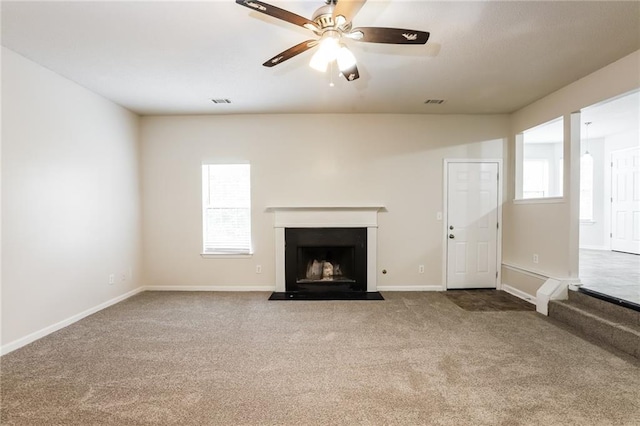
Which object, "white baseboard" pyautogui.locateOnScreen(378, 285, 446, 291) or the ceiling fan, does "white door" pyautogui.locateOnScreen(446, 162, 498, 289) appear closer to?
"white baseboard" pyautogui.locateOnScreen(378, 285, 446, 291)

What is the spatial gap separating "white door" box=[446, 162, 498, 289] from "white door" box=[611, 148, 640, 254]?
145 inches

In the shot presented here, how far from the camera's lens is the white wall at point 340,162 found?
4.53 m

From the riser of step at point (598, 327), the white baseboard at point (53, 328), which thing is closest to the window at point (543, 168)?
the riser of step at point (598, 327)

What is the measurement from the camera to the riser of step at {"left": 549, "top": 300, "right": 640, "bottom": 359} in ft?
8.32

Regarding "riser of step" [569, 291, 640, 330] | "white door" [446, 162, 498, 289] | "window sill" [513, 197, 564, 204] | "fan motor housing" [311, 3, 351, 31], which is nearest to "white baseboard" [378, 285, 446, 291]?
"white door" [446, 162, 498, 289]

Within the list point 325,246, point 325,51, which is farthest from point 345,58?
point 325,246

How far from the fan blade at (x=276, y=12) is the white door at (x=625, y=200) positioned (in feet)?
24.1

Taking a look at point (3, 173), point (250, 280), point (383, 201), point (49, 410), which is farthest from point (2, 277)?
point (383, 201)

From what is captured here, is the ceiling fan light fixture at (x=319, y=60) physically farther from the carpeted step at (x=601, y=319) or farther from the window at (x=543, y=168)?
the window at (x=543, y=168)

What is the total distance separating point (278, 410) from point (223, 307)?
2.17m

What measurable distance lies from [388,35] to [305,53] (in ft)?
3.59

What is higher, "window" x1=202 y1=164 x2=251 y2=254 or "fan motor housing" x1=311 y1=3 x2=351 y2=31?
"fan motor housing" x1=311 y1=3 x2=351 y2=31

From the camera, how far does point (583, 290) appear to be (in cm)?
333

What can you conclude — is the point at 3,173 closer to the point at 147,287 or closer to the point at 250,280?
the point at 147,287
